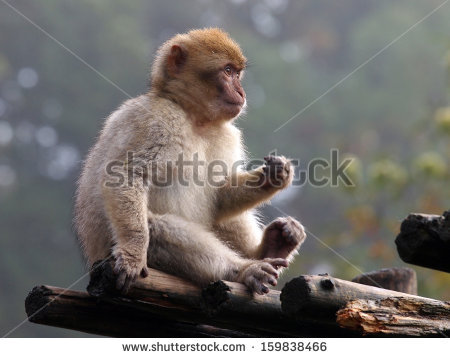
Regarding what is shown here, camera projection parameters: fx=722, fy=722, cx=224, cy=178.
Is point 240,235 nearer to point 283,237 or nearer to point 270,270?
point 283,237

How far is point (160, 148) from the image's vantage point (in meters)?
5.32

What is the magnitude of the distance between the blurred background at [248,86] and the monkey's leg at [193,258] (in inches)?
395

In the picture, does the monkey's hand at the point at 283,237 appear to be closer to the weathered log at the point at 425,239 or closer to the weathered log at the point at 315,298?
the weathered log at the point at 315,298

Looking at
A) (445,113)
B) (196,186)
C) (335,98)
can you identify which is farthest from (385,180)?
(335,98)

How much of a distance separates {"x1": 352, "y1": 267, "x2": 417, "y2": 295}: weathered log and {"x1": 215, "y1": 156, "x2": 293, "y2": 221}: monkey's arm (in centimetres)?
106

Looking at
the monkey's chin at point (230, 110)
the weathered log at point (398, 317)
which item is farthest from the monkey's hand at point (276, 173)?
the weathered log at point (398, 317)

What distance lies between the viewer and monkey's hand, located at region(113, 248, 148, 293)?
173 inches

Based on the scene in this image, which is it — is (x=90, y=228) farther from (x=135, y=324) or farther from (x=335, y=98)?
(x=335, y=98)

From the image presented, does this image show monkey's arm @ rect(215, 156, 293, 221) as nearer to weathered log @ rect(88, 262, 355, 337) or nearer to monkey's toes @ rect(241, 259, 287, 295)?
monkey's toes @ rect(241, 259, 287, 295)

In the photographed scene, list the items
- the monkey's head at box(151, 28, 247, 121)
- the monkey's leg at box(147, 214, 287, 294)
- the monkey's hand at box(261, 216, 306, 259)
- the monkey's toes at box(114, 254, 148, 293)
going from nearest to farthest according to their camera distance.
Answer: the monkey's toes at box(114, 254, 148, 293) → the monkey's leg at box(147, 214, 287, 294) → the monkey's hand at box(261, 216, 306, 259) → the monkey's head at box(151, 28, 247, 121)

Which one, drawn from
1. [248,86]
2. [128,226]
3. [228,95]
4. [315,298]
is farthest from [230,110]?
[248,86]

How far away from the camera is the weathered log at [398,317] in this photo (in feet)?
13.4

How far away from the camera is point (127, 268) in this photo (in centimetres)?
446

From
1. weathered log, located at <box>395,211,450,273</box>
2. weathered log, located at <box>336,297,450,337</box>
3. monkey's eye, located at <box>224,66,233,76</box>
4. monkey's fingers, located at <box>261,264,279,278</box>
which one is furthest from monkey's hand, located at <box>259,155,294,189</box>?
weathered log, located at <box>395,211,450,273</box>
